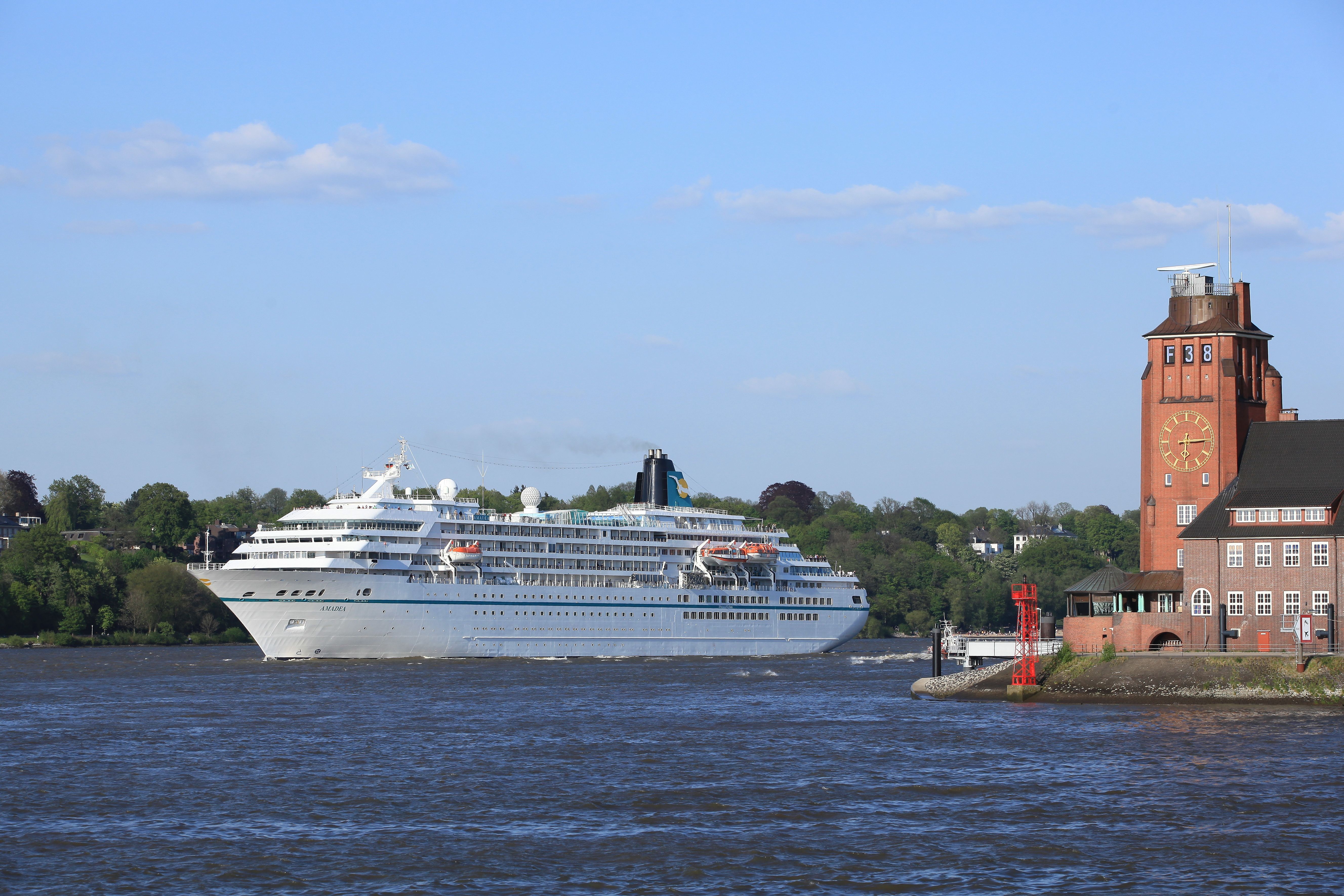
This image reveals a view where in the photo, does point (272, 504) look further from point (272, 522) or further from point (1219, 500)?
point (1219, 500)

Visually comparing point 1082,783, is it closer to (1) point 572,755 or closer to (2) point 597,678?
(1) point 572,755

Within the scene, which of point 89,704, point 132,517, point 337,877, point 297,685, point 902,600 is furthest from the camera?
point 132,517

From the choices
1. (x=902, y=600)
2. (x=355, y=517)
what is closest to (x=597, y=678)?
(x=355, y=517)

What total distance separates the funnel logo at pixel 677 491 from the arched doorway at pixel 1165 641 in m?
46.2

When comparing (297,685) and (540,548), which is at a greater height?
(540,548)

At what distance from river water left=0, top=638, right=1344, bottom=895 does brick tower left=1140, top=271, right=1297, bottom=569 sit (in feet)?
30.8

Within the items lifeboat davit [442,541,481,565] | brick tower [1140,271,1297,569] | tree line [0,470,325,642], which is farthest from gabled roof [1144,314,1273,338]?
tree line [0,470,325,642]

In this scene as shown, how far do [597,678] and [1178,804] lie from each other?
3798 cm

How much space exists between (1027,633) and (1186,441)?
30.5ft

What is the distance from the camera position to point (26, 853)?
25656 millimetres

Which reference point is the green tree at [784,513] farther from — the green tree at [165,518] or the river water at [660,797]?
the river water at [660,797]

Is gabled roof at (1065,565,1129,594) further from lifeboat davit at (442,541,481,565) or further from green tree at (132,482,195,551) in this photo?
green tree at (132,482,195,551)

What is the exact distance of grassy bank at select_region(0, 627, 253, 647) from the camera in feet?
336

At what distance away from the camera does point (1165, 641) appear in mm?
51312
